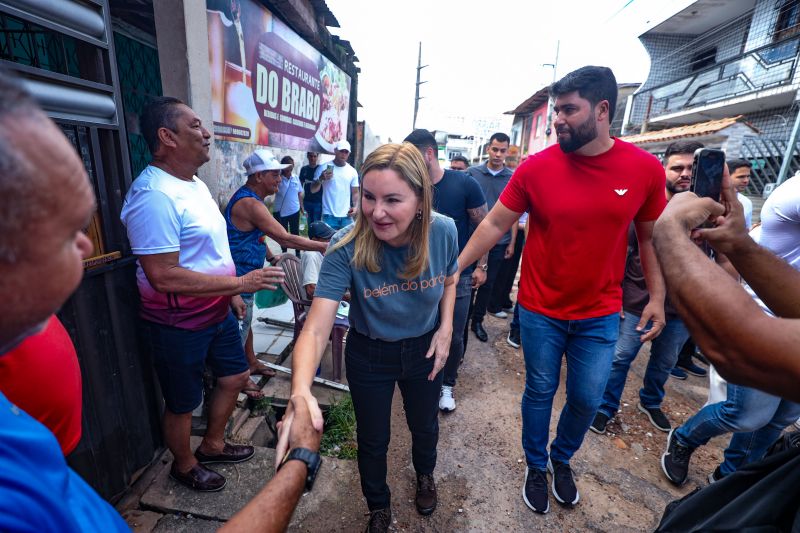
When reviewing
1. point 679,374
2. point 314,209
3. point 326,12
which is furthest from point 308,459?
point 326,12

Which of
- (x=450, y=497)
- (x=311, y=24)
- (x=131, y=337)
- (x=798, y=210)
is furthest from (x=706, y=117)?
(x=131, y=337)

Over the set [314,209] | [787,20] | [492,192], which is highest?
[787,20]

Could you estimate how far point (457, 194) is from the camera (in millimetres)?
3514

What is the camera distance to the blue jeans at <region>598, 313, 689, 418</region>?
126 inches

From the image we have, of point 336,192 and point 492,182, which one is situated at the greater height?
point 492,182

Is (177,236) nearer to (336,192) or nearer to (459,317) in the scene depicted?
(459,317)

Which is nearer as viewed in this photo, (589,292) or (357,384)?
(357,384)

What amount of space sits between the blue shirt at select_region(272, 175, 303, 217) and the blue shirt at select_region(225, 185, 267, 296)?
2.88m

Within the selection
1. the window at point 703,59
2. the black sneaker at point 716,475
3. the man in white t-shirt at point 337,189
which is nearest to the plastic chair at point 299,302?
the black sneaker at point 716,475

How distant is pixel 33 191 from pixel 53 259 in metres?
0.10

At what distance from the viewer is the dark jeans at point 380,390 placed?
1.98 metres

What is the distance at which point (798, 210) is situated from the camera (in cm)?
179

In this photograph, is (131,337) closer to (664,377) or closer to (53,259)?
(53,259)

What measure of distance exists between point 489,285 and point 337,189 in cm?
336
